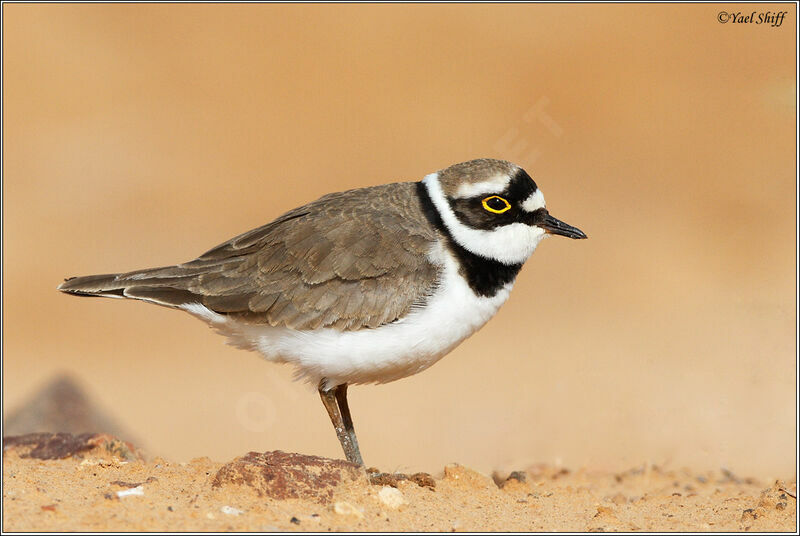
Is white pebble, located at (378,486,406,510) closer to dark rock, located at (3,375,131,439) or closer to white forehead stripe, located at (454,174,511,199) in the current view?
white forehead stripe, located at (454,174,511,199)

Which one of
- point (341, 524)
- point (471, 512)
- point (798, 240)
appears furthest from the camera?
point (798, 240)

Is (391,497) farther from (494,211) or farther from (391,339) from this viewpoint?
(494,211)

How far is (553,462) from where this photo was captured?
8953 millimetres

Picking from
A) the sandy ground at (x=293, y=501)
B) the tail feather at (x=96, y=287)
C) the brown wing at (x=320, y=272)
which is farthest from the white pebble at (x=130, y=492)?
the tail feather at (x=96, y=287)

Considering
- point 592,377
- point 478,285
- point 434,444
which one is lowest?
point 434,444

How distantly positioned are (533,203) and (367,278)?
129 cm

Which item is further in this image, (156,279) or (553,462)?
(553,462)

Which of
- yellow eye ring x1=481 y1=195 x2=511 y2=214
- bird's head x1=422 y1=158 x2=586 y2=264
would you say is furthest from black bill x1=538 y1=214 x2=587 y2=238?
yellow eye ring x1=481 y1=195 x2=511 y2=214

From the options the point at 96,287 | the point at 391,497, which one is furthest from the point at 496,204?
the point at 96,287

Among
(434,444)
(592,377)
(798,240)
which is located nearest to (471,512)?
(434,444)

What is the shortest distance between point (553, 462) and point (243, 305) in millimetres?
4123

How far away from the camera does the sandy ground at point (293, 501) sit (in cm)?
474

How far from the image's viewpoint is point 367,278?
20.0 ft

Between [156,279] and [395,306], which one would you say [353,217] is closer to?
[395,306]
